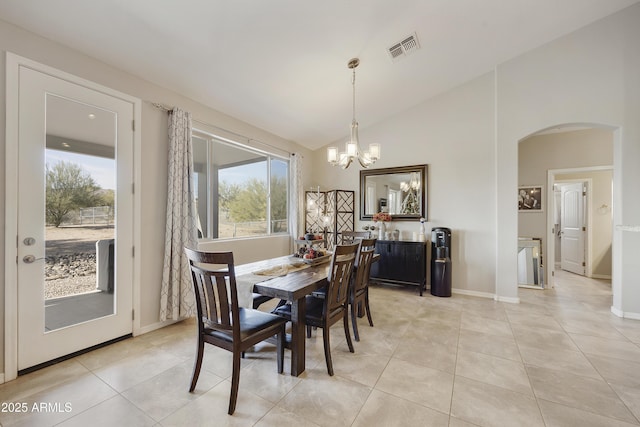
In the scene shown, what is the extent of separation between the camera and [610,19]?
3.35 m

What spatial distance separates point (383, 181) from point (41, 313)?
4.73m

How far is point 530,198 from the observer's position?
4.91 meters

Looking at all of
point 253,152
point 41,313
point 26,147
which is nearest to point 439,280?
point 253,152

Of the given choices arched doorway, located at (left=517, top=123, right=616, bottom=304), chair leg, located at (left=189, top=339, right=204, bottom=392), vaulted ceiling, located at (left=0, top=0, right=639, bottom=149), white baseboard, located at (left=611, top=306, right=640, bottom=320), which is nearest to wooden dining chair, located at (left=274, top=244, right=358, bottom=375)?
chair leg, located at (left=189, top=339, right=204, bottom=392)

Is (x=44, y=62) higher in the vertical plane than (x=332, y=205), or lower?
higher

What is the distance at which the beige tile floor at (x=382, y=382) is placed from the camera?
1632 mm

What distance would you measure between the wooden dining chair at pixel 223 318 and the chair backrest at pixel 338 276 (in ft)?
1.50

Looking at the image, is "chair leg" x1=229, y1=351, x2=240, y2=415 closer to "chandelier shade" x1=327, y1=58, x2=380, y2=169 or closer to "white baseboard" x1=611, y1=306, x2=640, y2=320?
"chandelier shade" x1=327, y1=58, x2=380, y2=169

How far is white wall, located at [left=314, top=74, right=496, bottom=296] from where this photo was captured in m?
4.09

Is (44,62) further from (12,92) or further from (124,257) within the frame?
(124,257)

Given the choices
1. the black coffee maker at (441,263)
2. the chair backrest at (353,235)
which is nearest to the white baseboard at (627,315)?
the black coffee maker at (441,263)

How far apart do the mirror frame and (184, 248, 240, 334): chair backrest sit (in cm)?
370

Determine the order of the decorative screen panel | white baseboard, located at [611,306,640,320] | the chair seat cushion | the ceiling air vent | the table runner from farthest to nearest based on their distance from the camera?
the decorative screen panel
white baseboard, located at [611,306,640,320]
the ceiling air vent
the table runner
the chair seat cushion

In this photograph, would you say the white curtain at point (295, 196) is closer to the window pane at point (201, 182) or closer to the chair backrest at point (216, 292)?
the window pane at point (201, 182)
